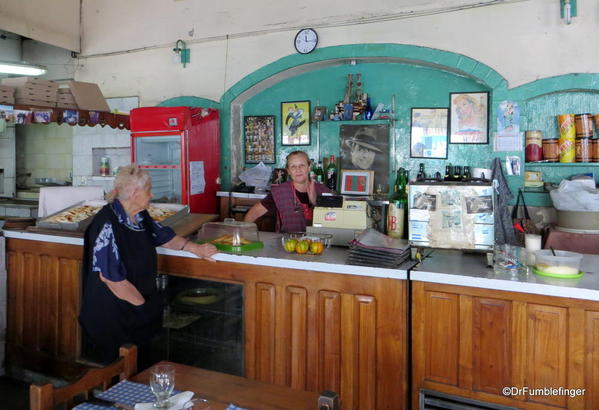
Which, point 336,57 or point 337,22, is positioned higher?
point 337,22

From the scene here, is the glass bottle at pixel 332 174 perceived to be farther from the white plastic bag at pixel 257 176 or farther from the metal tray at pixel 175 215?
the metal tray at pixel 175 215

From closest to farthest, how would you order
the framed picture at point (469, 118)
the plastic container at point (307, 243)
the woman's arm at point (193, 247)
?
the plastic container at point (307, 243)
the woman's arm at point (193, 247)
the framed picture at point (469, 118)

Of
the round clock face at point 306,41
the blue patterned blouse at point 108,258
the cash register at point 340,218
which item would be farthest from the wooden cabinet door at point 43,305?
the round clock face at point 306,41

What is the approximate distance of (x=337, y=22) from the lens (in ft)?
19.2

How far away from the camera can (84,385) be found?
1.74 meters

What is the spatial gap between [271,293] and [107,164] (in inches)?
212

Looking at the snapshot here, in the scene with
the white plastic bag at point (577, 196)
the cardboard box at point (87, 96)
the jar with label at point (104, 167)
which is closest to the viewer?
the white plastic bag at point (577, 196)

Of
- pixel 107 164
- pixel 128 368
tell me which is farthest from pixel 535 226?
pixel 107 164

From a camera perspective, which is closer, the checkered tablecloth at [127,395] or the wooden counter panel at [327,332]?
the checkered tablecloth at [127,395]

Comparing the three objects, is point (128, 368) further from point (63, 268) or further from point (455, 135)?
point (455, 135)

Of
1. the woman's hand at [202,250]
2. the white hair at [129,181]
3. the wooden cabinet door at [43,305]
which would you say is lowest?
the wooden cabinet door at [43,305]

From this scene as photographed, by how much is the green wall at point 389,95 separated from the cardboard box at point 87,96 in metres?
2.02

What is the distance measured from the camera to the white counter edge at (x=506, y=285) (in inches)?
90.2

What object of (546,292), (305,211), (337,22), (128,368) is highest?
(337,22)
